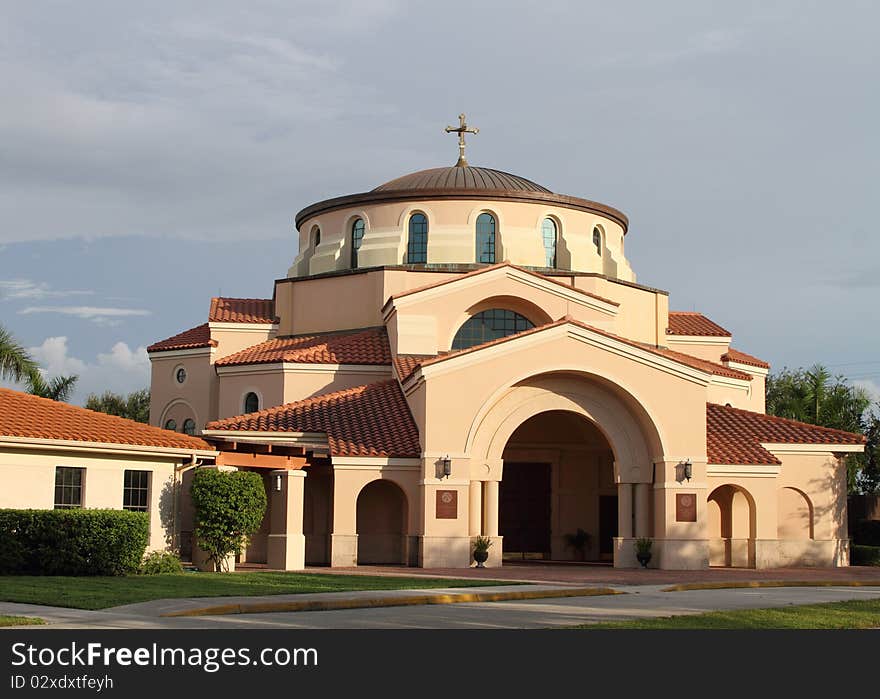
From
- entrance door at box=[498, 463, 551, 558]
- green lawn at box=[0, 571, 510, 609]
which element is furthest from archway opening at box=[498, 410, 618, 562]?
green lawn at box=[0, 571, 510, 609]

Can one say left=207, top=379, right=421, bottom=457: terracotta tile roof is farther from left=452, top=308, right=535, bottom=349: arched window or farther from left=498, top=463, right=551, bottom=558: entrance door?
left=498, top=463, right=551, bottom=558: entrance door

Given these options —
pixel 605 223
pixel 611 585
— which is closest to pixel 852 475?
pixel 605 223

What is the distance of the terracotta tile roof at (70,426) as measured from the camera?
2825 centimetres

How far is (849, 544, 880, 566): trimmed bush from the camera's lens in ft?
137

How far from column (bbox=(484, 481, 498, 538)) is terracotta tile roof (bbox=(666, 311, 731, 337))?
16.0 meters

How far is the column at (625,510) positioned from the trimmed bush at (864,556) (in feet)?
32.0

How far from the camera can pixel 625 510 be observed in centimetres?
3672

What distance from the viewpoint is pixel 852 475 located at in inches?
2352

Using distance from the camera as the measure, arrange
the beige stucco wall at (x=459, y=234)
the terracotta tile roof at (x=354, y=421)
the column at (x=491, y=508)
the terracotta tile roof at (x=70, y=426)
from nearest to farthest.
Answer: the terracotta tile roof at (x=70, y=426) → the column at (x=491, y=508) → the terracotta tile roof at (x=354, y=421) → the beige stucco wall at (x=459, y=234)

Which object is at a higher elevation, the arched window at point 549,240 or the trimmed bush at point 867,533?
the arched window at point 549,240

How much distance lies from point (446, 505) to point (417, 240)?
43.8 feet

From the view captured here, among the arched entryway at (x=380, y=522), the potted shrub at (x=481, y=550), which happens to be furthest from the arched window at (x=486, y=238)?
the potted shrub at (x=481, y=550)

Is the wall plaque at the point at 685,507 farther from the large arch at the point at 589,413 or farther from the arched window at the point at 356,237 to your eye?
the arched window at the point at 356,237

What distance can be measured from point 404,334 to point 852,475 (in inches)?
1128
